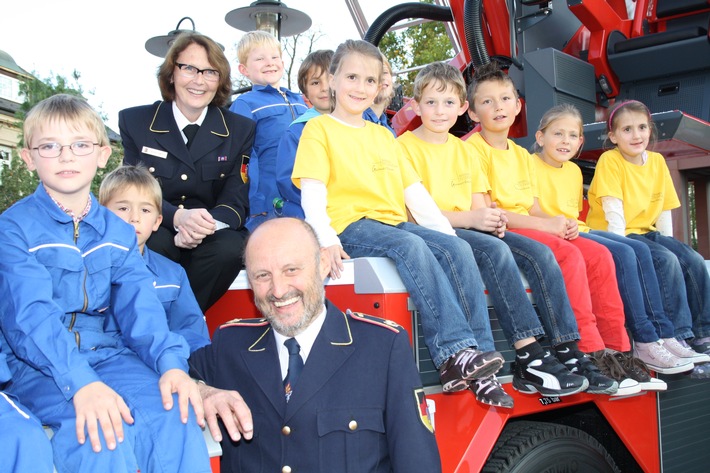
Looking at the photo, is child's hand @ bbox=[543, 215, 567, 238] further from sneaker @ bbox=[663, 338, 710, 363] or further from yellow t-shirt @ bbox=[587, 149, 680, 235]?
yellow t-shirt @ bbox=[587, 149, 680, 235]

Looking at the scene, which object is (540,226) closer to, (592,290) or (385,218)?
(592,290)

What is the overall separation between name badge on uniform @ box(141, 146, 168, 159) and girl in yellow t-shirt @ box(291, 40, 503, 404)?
64 centimetres

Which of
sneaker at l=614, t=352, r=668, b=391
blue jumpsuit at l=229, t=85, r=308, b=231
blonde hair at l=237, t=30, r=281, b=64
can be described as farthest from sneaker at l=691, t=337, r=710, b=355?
blonde hair at l=237, t=30, r=281, b=64

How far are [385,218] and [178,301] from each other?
2.71ft

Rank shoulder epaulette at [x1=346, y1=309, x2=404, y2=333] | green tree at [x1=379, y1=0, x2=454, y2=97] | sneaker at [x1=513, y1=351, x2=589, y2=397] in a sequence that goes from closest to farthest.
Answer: shoulder epaulette at [x1=346, y1=309, x2=404, y2=333]
sneaker at [x1=513, y1=351, x2=589, y2=397]
green tree at [x1=379, y1=0, x2=454, y2=97]

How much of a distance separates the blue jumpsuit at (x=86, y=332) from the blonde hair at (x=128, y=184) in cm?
52

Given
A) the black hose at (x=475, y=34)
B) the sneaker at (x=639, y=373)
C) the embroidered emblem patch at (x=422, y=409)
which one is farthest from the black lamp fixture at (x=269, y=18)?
the embroidered emblem patch at (x=422, y=409)

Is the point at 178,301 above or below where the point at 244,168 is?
below

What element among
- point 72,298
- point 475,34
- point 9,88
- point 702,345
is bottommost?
point 702,345

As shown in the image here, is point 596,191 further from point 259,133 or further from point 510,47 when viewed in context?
point 259,133

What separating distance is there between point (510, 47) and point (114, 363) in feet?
12.2

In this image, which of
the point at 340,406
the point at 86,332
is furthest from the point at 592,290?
the point at 86,332

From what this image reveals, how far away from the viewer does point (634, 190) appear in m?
4.05

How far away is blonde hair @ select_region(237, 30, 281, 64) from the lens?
13.8 feet
